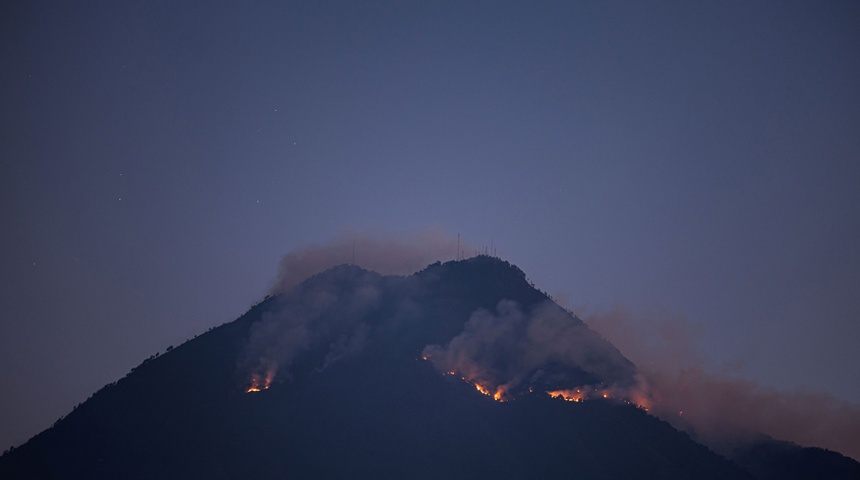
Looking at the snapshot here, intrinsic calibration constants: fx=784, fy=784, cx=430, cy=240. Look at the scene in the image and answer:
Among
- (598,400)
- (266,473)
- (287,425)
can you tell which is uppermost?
(598,400)

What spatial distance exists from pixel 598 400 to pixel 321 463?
71.1 metres

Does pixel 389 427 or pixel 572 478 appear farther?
pixel 389 427

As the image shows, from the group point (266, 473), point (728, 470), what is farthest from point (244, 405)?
point (728, 470)

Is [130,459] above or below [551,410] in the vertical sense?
below

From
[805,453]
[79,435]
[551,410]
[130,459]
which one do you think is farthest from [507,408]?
[79,435]

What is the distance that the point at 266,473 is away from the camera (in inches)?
6845

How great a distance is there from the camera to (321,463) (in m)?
179

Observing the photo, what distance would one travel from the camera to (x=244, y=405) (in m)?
195

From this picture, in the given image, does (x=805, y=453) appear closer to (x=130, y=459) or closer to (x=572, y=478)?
(x=572, y=478)

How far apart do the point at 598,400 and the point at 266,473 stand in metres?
83.6

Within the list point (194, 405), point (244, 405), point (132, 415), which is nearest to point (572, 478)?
point (244, 405)

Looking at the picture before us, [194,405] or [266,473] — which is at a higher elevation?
[194,405]

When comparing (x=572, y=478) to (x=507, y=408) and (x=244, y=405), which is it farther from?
(x=244, y=405)

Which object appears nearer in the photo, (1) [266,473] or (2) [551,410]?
(1) [266,473]
